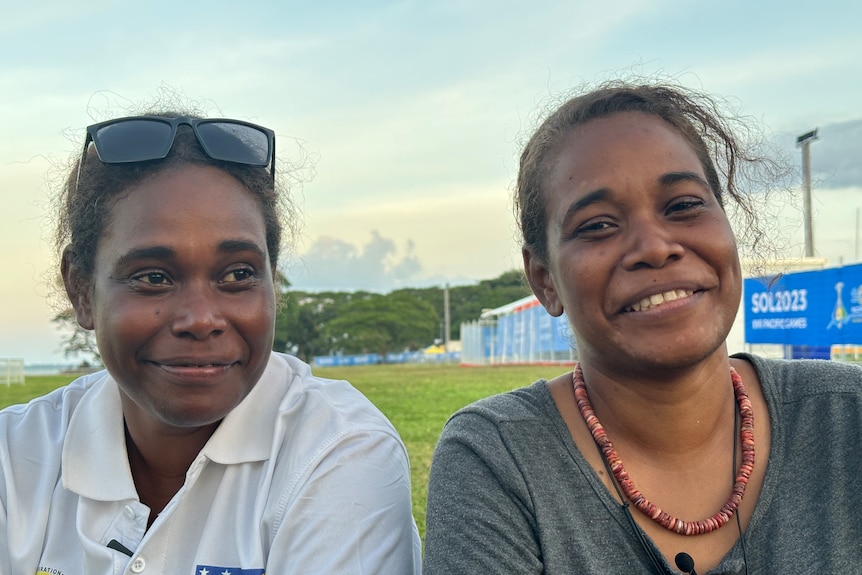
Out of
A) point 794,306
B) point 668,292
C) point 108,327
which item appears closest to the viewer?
point 668,292

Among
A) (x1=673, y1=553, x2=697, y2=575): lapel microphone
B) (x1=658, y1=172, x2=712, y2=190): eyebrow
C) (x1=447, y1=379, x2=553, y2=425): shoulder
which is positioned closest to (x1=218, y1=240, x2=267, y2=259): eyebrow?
(x1=447, y1=379, x2=553, y2=425): shoulder

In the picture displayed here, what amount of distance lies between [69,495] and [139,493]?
7.2 inches

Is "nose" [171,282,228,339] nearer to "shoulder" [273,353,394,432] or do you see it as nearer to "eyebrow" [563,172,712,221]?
"shoulder" [273,353,394,432]

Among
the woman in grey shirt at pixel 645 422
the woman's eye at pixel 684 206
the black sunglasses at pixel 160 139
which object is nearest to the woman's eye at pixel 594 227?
the woman in grey shirt at pixel 645 422

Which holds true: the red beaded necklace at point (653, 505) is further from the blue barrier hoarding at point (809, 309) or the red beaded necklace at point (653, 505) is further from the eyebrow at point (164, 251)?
the blue barrier hoarding at point (809, 309)

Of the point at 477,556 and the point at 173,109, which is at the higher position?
the point at 173,109

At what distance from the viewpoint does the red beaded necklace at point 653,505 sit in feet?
5.86

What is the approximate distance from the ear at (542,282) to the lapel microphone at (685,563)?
27.3 inches

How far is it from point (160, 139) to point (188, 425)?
0.81m

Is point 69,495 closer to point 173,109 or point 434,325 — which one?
point 173,109

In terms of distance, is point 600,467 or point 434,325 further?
point 434,325

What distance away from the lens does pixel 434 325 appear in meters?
69.3

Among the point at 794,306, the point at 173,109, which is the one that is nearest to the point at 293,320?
the point at 794,306

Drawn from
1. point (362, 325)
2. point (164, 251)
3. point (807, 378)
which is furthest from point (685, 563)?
point (362, 325)
